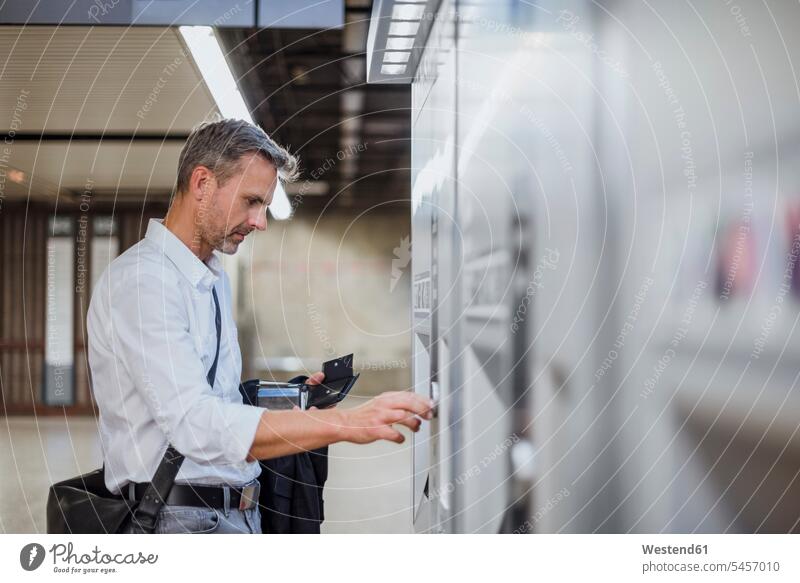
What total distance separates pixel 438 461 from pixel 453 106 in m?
0.59

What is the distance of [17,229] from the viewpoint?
4.77 m

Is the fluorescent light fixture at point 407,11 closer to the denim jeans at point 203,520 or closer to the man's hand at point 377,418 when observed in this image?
the man's hand at point 377,418

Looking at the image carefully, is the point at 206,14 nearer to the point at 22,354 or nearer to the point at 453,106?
the point at 453,106

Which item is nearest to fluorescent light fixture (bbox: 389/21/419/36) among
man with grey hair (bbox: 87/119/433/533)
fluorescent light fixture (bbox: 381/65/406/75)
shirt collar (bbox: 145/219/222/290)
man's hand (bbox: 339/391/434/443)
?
fluorescent light fixture (bbox: 381/65/406/75)

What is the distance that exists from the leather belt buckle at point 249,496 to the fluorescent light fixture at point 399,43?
0.80 metres

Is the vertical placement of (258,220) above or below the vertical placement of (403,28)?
below

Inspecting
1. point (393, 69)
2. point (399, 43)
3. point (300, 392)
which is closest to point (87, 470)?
point (300, 392)

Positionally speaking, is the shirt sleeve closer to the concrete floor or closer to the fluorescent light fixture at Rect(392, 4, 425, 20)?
the fluorescent light fixture at Rect(392, 4, 425, 20)

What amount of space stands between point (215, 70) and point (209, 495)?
3.15 ft

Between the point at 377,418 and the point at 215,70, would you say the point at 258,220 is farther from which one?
the point at 215,70

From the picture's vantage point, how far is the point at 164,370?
0.95 metres

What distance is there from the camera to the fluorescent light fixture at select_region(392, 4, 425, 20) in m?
1.24
